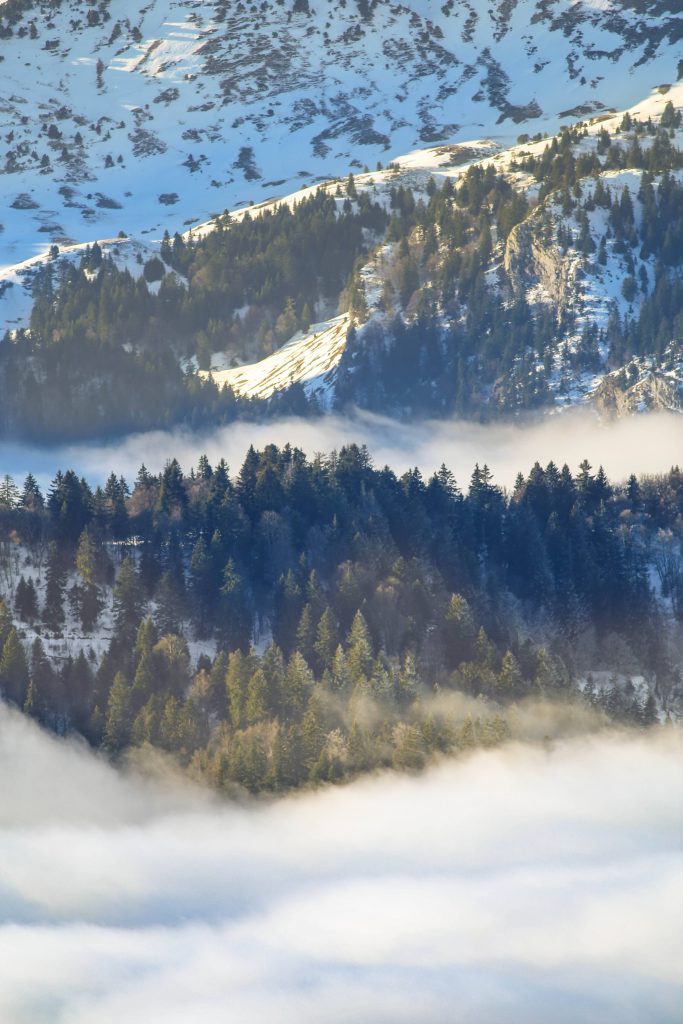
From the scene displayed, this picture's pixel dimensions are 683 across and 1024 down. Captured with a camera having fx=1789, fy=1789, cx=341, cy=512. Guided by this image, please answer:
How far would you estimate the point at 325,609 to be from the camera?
537 feet

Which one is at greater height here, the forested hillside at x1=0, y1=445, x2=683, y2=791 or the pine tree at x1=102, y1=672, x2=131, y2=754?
the forested hillside at x1=0, y1=445, x2=683, y2=791

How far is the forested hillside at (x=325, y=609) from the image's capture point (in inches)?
5940

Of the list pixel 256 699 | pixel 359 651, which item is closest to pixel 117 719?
pixel 256 699

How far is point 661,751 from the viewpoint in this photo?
519ft

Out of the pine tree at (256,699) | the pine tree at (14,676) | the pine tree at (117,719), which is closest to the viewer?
the pine tree at (256,699)

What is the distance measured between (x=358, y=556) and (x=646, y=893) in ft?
142

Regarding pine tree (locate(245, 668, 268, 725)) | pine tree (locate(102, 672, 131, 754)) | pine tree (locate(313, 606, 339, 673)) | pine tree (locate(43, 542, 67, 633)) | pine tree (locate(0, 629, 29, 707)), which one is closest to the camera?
pine tree (locate(245, 668, 268, 725))

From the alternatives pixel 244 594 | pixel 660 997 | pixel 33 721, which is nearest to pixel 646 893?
pixel 660 997

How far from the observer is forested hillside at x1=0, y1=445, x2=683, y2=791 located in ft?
495

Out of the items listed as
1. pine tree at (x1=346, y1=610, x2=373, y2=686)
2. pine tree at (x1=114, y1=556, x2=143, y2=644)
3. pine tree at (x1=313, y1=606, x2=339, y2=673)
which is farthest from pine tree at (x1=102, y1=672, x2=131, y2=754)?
pine tree at (x1=346, y1=610, x2=373, y2=686)

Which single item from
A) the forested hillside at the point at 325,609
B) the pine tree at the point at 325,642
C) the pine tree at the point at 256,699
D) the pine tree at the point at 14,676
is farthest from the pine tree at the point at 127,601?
the pine tree at the point at 325,642

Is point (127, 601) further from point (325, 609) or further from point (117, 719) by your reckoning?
point (325, 609)

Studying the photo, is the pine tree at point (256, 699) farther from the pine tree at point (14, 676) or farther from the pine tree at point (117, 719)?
the pine tree at point (14, 676)

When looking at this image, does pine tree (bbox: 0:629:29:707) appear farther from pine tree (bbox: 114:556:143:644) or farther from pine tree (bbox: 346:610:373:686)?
pine tree (bbox: 346:610:373:686)
